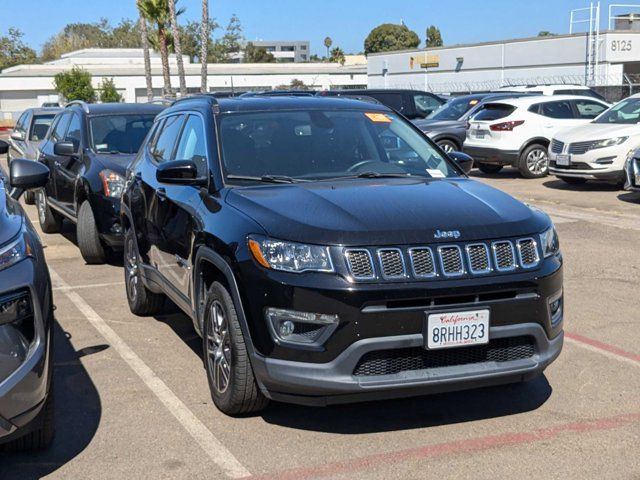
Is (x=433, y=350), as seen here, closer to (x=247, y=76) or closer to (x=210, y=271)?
(x=210, y=271)

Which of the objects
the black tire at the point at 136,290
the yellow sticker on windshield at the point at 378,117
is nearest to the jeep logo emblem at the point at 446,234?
the yellow sticker on windshield at the point at 378,117

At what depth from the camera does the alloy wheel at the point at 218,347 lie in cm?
477

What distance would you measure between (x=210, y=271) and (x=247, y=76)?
72849 mm

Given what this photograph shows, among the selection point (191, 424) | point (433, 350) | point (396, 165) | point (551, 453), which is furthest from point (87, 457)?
point (396, 165)

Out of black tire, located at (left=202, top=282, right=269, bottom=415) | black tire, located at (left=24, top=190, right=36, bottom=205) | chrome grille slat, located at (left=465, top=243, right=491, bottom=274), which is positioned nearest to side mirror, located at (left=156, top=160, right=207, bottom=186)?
black tire, located at (left=202, top=282, right=269, bottom=415)

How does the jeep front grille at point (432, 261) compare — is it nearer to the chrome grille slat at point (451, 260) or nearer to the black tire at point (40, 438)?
the chrome grille slat at point (451, 260)

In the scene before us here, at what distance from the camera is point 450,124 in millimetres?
19562

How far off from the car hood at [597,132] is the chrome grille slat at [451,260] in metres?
11.7

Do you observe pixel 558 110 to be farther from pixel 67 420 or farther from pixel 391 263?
pixel 67 420

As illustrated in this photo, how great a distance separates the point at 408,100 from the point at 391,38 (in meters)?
104

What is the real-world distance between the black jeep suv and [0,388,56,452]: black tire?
92 centimetres

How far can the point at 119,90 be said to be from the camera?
73.9 metres

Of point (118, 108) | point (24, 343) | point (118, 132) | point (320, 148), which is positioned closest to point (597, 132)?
point (118, 108)

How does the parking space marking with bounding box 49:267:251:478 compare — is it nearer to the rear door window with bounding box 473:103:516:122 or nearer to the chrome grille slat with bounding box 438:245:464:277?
the chrome grille slat with bounding box 438:245:464:277
